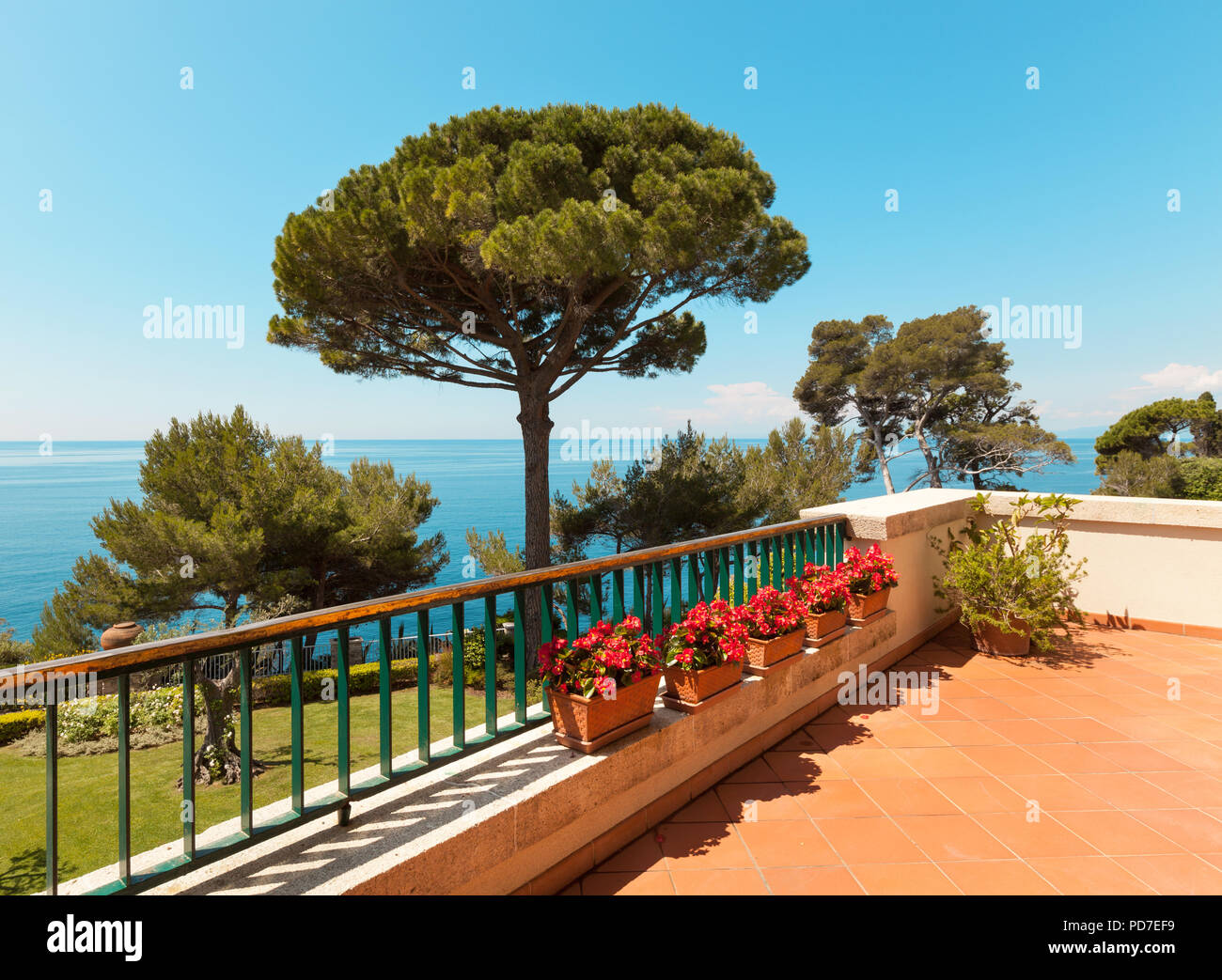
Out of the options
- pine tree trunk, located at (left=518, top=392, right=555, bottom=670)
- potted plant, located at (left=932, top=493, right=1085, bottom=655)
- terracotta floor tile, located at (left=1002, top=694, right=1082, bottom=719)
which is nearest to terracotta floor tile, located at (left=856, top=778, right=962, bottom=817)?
terracotta floor tile, located at (left=1002, top=694, right=1082, bottom=719)

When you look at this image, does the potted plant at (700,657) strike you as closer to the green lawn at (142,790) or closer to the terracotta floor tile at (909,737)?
the terracotta floor tile at (909,737)

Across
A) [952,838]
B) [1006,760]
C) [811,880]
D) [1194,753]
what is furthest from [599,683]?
[1194,753]

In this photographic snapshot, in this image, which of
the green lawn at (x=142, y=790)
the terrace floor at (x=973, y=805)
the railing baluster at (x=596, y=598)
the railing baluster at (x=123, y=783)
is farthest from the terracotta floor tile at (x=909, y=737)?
the green lawn at (x=142, y=790)

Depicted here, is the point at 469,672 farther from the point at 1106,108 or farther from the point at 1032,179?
the point at 1032,179

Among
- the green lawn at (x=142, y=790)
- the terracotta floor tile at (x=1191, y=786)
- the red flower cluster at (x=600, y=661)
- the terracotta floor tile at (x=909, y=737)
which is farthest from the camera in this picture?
the green lawn at (x=142, y=790)

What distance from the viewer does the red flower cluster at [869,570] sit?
136 inches

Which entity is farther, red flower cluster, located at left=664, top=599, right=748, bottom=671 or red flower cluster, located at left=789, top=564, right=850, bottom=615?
red flower cluster, located at left=789, top=564, right=850, bottom=615

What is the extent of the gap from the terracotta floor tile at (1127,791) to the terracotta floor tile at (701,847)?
1570 mm

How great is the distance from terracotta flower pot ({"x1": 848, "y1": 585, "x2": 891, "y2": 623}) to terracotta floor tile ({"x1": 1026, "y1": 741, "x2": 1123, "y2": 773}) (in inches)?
38.4

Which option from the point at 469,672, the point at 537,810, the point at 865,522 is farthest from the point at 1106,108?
the point at 537,810

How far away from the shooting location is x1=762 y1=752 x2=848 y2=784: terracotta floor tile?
2.54 metres

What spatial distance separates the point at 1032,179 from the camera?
2466cm

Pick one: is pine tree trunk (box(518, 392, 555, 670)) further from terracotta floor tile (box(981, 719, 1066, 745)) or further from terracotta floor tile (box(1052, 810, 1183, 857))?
terracotta floor tile (box(1052, 810, 1183, 857))

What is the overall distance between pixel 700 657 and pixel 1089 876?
4.55 feet
